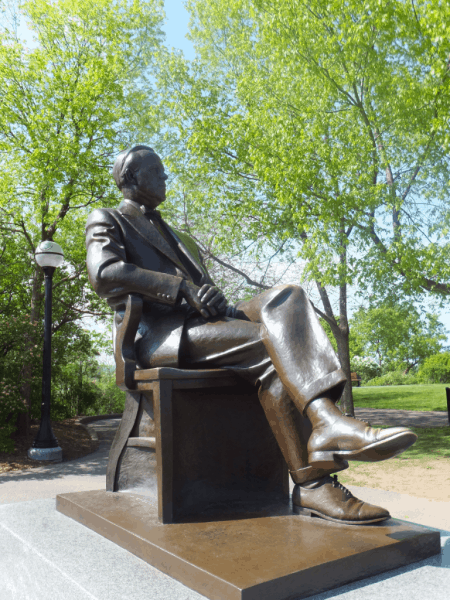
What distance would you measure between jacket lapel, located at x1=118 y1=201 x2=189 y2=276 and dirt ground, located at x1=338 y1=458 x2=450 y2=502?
4776 mm

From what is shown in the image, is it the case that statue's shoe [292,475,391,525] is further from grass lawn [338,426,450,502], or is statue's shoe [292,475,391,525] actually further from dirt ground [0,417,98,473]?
dirt ground [0,417,98,473]

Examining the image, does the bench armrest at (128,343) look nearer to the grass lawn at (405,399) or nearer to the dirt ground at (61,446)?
the dirt ground at (61,446)

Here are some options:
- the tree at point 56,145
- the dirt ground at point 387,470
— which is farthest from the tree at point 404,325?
the tree at point 56,145

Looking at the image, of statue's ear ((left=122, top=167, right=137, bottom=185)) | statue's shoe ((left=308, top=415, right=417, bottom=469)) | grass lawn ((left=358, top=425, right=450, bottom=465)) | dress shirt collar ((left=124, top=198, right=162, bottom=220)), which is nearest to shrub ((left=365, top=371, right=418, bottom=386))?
grass lawn ((left=358, top=425, right=450, bottom=465))

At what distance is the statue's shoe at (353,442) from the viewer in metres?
1.89

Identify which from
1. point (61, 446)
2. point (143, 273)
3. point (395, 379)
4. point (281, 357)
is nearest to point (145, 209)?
point (143, 273)

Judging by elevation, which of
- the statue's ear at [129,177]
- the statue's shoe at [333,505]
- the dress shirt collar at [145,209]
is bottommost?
the statue's shoe at [333,505]

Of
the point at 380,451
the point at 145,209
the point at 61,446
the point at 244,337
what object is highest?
→ the point at 145,209

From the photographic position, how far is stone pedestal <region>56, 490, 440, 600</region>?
1.81 metres

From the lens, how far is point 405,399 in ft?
70.5

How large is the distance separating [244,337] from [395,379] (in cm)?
3213

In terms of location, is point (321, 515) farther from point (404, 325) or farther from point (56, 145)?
point (404, 325)

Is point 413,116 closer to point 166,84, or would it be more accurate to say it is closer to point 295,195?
point 295,195

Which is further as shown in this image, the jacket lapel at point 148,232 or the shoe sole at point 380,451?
the jacket lapel at point 148,232
